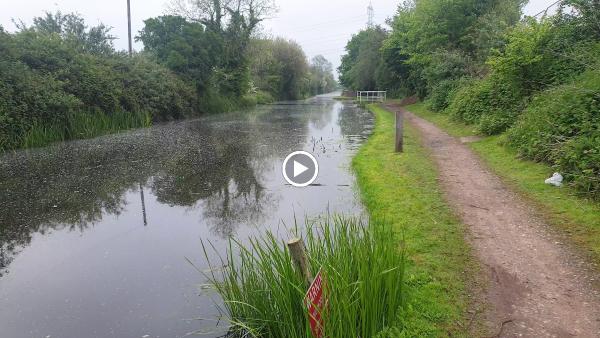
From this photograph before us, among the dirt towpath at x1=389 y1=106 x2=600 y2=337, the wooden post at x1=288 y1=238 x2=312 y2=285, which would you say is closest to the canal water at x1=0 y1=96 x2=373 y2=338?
the wooden post at x1=288 y1=238 x2=312 y2=285

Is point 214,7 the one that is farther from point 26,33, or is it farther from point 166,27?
point 26,33

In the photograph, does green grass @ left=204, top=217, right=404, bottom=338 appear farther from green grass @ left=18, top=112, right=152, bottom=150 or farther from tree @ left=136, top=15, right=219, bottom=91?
tree @ left=136, top=15, right=219, bottom=91

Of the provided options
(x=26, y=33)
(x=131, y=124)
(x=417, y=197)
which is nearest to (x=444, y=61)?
(x=131, y=124)

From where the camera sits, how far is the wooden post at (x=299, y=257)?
2.67 metres

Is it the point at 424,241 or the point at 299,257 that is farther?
the point at 424,241

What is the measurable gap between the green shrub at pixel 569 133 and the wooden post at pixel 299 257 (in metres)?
4.88

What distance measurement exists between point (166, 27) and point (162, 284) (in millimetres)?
27127

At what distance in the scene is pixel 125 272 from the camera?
4.63m

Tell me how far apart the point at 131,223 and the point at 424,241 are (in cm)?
437

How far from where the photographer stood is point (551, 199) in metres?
5.99

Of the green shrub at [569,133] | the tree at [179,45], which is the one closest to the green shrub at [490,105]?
the green shrub at [569,133]

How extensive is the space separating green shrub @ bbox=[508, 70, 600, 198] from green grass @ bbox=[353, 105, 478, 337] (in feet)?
6.57

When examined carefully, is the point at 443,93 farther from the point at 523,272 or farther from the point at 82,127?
the point at 523,272

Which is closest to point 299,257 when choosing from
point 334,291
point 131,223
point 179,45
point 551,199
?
point 334,291
